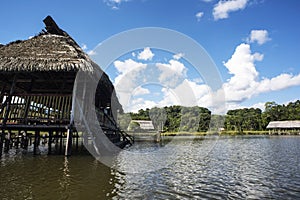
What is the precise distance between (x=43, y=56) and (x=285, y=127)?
51938 millimetres

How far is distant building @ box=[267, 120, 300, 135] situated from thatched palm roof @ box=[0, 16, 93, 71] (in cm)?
4906

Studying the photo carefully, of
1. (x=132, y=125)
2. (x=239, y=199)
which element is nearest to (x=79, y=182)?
(x=239, y=199)

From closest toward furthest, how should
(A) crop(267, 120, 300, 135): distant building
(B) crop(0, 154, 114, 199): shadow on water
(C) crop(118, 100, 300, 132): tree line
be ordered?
(B) crop(0, 154, 114, 199): shadow on water, (A) crop(267, 120, 300, 135): distant building, (C) crop(118, 100, 300, 132): tree line

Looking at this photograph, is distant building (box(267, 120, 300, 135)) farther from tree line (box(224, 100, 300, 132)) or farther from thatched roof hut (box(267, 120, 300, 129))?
tree line (box(224, 100, 300, 132))

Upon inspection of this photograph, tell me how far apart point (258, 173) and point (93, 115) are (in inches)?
309

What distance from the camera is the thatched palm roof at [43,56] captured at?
9141mm

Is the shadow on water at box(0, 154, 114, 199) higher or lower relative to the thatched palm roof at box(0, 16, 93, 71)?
lower

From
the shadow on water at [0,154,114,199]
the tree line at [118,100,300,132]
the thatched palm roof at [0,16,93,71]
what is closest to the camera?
the shadow on water at [0,154,114,199]

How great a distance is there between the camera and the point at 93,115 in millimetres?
11953

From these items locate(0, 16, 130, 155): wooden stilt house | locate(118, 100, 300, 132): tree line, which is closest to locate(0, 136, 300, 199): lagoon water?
locate(0, 16, 130, 155): wooden stilt house

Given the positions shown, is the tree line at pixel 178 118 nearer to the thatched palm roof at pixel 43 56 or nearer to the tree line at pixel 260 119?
the tree line at pixel 260 119

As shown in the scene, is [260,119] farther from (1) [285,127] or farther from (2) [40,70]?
(2) [40,70]

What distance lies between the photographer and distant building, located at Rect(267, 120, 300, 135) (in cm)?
4853

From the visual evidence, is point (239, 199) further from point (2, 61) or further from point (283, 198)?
point (2, 61)
